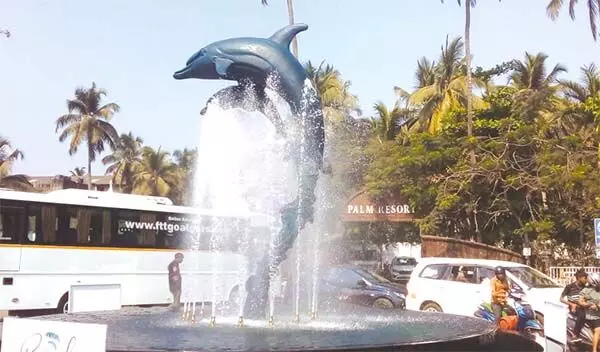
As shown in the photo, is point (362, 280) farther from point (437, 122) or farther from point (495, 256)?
point (437, 122)

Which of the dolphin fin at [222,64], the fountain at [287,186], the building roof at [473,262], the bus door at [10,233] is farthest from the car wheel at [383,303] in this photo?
the dolphin fin at [222,64]

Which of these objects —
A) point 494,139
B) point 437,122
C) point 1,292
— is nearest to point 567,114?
point 494,139

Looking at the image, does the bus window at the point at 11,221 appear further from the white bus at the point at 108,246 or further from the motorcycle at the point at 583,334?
the motorcycle at the point at 583,334

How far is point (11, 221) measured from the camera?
656 inches

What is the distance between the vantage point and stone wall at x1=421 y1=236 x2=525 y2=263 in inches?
910

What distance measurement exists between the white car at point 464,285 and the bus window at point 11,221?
943 centimetres

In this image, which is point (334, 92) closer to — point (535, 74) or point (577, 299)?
point (535, 74)

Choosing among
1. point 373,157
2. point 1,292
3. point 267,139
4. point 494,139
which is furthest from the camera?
point 373,157

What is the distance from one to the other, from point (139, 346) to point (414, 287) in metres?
10.2

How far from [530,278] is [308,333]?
24.3 feet

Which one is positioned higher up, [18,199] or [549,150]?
[549,150]

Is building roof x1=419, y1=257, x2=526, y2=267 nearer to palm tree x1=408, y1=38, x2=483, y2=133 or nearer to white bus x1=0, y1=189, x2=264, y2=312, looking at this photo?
white bus x1=0, y1=189, x2=264, y2=312

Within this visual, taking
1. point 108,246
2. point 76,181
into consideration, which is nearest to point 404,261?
point 108,246

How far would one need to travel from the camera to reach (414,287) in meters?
16.7
